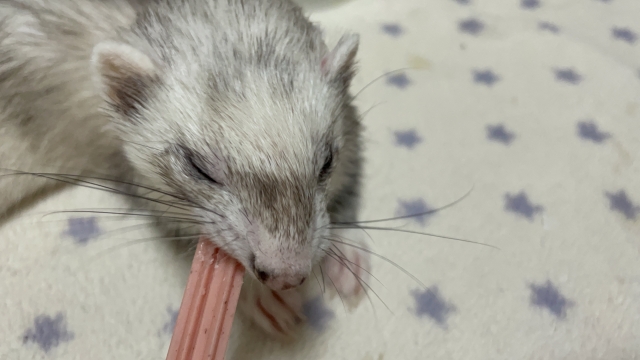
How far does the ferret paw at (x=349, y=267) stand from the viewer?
941 millimetres

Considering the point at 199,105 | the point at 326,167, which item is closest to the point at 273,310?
the point at 326,167

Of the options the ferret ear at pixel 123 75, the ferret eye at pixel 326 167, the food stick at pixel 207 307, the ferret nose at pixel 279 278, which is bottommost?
the food stick at pixel 207 307

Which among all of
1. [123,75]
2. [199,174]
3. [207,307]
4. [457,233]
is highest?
[123,75]

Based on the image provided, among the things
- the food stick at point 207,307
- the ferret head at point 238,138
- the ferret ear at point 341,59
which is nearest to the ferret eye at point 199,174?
the ferret head at point 238,138

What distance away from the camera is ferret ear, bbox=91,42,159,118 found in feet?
2.21

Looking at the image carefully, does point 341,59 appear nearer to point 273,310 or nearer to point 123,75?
point 123,75

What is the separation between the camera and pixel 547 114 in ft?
3.95

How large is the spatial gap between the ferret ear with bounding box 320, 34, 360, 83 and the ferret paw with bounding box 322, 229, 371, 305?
1.08 ft

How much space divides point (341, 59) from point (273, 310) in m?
0.48

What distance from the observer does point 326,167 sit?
2.48 feet

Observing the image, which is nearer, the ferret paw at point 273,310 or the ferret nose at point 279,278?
the ferret nose at point 279,278

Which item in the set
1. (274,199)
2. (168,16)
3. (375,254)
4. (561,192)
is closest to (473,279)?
(375,254)

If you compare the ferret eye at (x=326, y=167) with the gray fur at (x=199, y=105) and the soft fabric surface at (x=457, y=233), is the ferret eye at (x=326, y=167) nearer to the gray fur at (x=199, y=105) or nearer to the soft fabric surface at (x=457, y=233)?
the gray fur at (x=199, y=105)

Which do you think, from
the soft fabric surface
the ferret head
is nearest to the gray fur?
the ferret head
